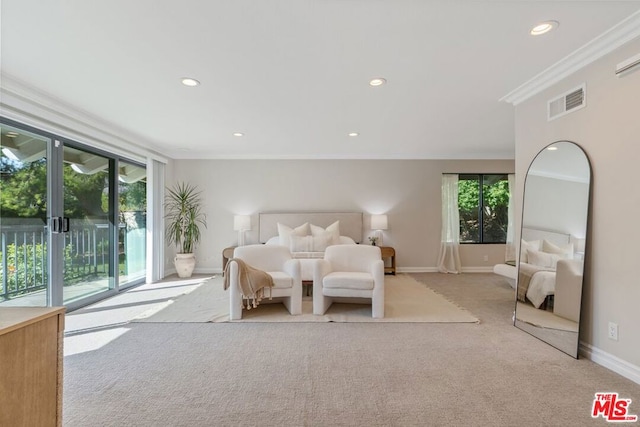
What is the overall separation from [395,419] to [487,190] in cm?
610

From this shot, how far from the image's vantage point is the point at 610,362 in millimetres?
2322

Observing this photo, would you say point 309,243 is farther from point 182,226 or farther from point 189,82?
point 189,82

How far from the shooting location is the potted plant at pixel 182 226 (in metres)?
5.94

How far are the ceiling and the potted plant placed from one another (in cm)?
217

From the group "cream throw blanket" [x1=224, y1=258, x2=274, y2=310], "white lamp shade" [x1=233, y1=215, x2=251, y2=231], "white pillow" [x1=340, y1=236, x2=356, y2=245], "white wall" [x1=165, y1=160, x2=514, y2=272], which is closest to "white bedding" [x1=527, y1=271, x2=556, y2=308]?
"cream throw blanket" [x1=224, y1=258, x2=274, y2=310]

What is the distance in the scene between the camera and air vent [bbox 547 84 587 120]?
259 centimetres

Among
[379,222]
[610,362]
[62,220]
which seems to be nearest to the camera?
[610,362]

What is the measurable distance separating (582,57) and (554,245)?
1.58m

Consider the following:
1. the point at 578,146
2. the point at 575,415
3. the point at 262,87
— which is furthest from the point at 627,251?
the point at 262,87

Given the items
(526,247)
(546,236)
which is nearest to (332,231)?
(526,247)

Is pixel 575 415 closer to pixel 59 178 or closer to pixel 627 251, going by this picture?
pixel 627 251

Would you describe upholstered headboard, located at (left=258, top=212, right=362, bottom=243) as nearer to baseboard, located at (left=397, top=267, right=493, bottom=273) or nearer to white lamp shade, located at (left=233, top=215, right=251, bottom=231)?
white lamp shade, located at (left=233, top=215, right=251, bottom=231)

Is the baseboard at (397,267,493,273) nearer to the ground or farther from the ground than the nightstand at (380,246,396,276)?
nearer to the ground

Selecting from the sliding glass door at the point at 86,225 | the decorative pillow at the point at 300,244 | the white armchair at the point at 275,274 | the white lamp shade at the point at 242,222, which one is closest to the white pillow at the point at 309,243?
the decorative pillow at the point at 300,244
